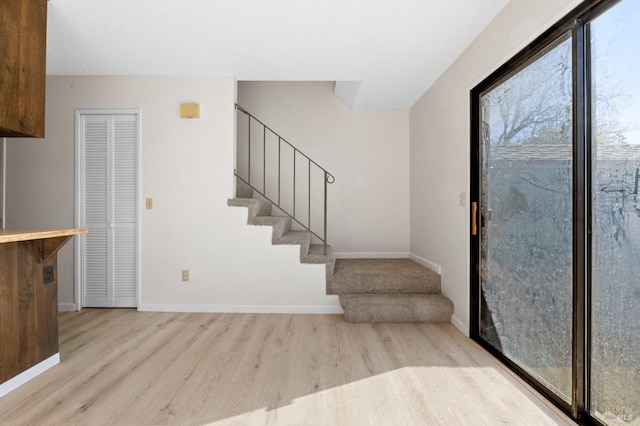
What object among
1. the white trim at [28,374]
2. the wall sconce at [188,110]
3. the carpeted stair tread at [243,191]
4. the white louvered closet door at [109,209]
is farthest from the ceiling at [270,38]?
the white trim at [28,374]

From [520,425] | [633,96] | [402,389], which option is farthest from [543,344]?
[633,96]

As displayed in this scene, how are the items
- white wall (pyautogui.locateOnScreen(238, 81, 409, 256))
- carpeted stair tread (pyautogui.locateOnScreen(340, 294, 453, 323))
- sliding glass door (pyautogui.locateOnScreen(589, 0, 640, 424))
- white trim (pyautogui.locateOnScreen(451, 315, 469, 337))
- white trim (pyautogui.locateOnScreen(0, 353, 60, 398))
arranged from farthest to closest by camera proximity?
white wall (pyautogui.locateOnScreen(238, 81, 409, 256)), carpeted stair tread (pyautogui.locateOnScreen(340, 294, 453, 323)), white trim (pyautogui.locateOnScreen(451, 315, 469, 337)), white trim (pyautogui.locateOnScreen(0, 353, 60, 398)), sliding glass door (pyautogui.locateOnScreen(589, 0, 640, 424))

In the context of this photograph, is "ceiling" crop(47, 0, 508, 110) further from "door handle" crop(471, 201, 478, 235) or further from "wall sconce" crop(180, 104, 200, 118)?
"door handle" crop(471, 201, 478, 235)

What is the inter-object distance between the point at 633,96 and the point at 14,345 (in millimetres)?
3673

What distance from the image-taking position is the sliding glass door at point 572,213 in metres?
1.71

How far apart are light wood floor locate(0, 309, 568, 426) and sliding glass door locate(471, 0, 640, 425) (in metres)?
0.29

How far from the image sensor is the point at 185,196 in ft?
13.6

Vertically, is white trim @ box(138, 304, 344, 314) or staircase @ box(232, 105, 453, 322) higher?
staircase @ box(232, 105, 453, 322)

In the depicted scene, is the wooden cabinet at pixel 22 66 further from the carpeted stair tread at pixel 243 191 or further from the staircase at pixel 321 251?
the carpeted stair tread at pixel 243 191

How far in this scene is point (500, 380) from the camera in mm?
2463

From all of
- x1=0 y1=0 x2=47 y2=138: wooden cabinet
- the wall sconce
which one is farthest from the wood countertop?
the wall sconce

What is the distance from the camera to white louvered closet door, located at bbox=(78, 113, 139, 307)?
4.17 meters

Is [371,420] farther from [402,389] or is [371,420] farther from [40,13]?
[40,13]

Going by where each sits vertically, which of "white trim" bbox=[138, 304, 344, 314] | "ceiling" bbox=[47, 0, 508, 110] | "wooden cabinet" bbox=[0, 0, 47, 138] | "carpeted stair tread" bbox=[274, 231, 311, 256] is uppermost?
"ceiling" bbox=[47, 0, 508, 110]
